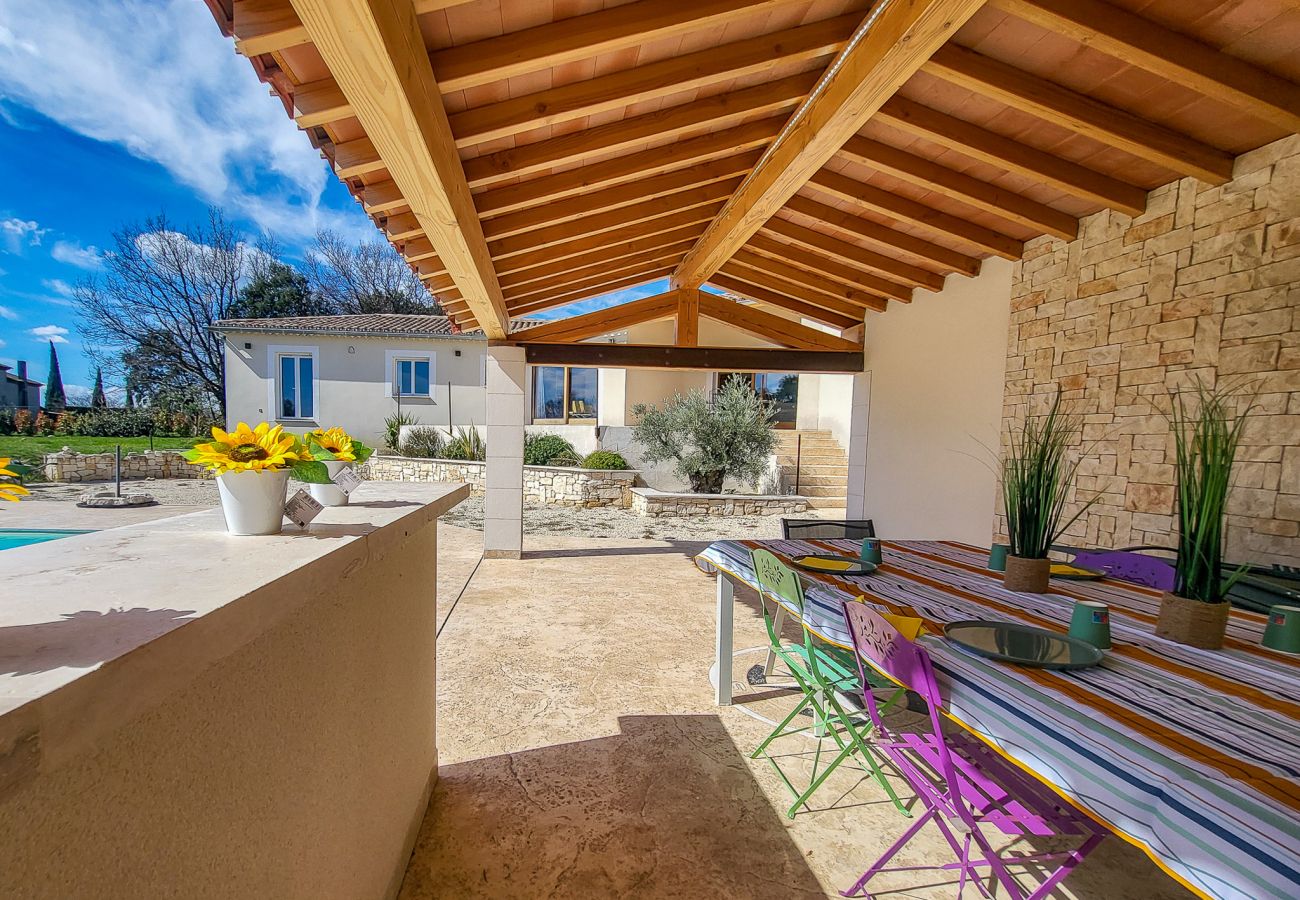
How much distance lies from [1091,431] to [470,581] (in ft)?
15.7

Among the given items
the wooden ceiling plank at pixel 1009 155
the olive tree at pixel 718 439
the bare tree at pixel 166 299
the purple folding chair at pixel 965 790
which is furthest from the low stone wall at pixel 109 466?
the purple folding chair at pixel 965 790

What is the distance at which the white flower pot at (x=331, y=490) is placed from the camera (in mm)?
1590

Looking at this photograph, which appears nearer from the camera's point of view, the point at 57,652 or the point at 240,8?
the point at 57,652

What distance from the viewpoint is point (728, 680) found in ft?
10.2

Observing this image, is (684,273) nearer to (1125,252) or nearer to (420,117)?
(1125,252)

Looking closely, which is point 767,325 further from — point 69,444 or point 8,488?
point 69,444

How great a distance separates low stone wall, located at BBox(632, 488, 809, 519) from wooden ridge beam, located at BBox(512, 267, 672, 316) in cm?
386

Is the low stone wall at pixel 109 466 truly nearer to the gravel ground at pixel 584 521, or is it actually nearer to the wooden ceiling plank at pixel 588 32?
the gravel ground at pixel 584 521

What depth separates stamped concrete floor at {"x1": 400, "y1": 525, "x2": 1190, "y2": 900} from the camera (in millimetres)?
1911

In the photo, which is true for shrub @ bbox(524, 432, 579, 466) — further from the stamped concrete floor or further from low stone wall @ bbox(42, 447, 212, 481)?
the stamped concrete floor

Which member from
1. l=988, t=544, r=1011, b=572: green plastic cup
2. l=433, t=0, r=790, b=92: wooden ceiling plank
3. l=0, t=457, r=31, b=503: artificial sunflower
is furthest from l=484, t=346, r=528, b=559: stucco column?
l=0, t=457, r=31, b=503: artificial sunflower

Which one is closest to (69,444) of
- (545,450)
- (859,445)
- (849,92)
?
(545,450)

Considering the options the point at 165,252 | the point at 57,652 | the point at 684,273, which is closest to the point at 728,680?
the point at 57,652

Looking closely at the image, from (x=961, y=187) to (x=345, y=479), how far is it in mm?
3591
